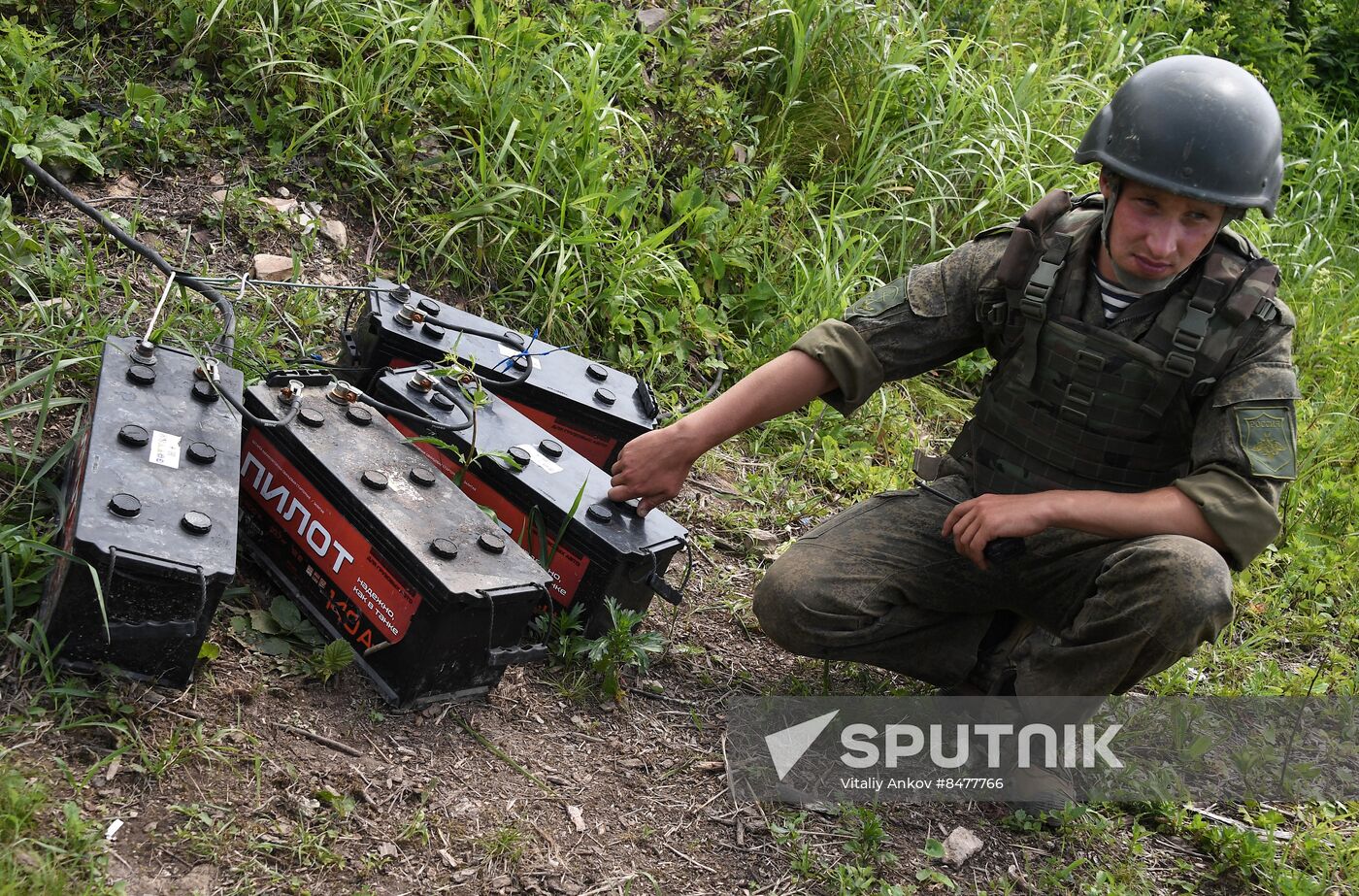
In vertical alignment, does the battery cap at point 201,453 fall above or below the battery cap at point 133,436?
below

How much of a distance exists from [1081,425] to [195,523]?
197cm

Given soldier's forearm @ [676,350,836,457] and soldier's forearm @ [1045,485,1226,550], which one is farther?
soldier's forearm @ [676,350,836,457]

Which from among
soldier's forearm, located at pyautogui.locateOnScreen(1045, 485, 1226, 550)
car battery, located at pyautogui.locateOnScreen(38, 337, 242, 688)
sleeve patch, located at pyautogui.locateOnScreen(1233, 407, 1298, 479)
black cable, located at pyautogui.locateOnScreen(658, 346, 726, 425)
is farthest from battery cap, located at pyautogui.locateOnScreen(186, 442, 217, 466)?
sleeve patch, located at pyautogui.locateOnScreen(1233, 407, 1298, 479)

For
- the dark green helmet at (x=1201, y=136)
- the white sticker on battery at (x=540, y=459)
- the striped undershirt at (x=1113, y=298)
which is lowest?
the white sticker on battery at (x=540, y=459)

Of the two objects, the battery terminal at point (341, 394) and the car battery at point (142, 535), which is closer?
the car battery at point (142, 535)

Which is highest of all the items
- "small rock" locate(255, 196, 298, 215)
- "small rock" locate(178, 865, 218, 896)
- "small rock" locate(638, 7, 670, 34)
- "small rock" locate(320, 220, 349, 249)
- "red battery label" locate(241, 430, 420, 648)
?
"small rock" locate(638, 7, 670, 34)

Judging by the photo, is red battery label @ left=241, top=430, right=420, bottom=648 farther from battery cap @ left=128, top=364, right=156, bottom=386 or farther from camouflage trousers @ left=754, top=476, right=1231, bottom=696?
camouflage trousers @ left=754, top=476, right=1231, bottom=696

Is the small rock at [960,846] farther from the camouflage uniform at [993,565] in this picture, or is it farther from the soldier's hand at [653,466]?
the soldier's hand at [653,466]

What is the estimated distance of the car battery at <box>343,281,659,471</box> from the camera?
10.5 ft

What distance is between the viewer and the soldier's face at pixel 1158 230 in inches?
108

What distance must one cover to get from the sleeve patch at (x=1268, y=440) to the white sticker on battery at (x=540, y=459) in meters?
1.53

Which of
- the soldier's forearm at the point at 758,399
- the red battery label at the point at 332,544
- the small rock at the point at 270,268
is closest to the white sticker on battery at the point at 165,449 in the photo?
the red battery label at the point at 332,544

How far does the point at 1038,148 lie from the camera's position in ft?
17.6

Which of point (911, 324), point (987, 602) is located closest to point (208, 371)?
point (911, 324)
